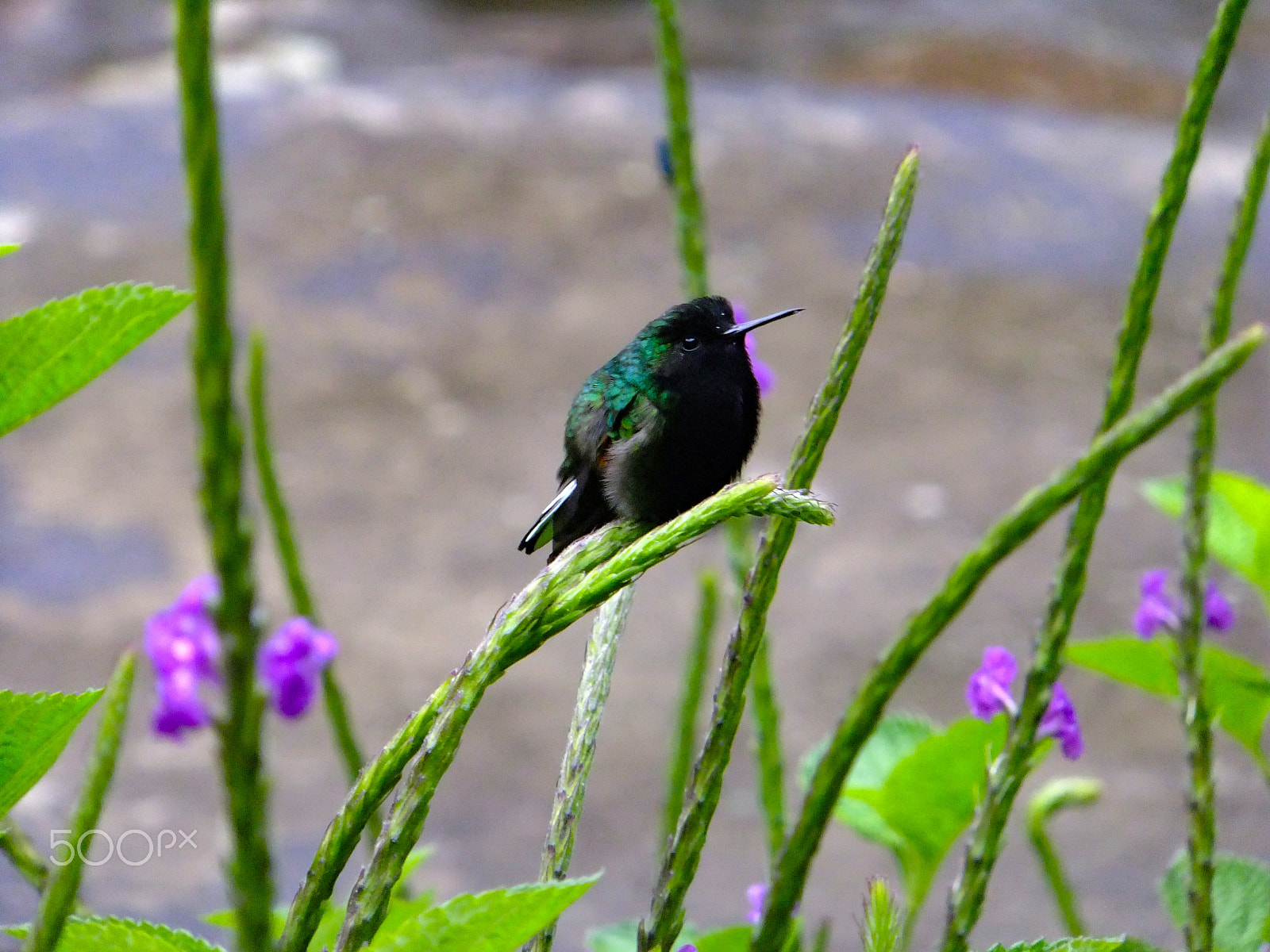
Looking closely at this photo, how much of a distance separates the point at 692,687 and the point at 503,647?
0.55 metres

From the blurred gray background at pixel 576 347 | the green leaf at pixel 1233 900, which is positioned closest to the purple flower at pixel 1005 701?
the green leaf at pixel 1233 900

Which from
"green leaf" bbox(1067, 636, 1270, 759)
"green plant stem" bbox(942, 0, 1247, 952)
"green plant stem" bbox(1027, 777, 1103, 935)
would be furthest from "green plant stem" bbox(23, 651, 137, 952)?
"green leaf" bbox(1067, 636, 1270, 759)

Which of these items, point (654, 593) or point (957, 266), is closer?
point (654, 593)

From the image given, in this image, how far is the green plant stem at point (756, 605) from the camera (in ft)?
2.29

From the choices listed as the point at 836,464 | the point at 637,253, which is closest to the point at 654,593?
the point at 836,464

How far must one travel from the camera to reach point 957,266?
840 centimetres

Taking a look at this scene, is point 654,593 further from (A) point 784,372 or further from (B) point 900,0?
(B) point 900,0

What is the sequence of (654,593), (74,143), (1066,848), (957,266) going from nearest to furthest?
1. (1066,848)
2. (654,593)
3. (957,266)
4. (74,143)

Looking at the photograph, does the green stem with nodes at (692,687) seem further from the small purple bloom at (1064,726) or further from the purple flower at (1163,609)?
the purple flower at (1163,609)

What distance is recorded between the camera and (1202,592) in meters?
0.96

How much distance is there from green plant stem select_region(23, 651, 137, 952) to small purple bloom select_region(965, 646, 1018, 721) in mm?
711

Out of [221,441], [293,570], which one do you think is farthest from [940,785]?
[221,441]

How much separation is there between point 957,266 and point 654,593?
3595mm

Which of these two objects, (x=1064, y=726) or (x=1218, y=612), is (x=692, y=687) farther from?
(x=1218, y=612)
